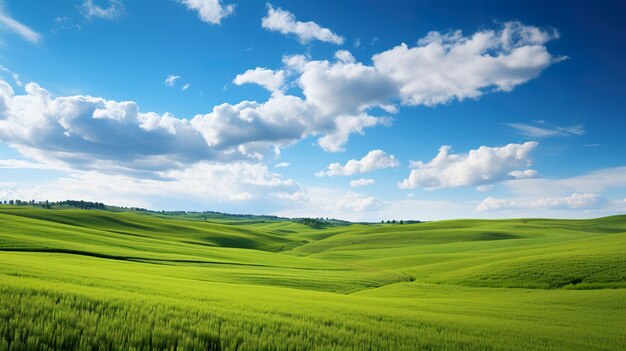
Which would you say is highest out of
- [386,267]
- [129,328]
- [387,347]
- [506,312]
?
[129,328]

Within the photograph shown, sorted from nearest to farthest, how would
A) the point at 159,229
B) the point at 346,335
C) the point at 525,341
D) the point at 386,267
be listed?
the point at 346,335 < the point at 525,341 < the point at 386,267 < the point at 159,229

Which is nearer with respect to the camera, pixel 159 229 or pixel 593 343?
pixel 593 343

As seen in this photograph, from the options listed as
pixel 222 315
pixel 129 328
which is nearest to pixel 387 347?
pixel 222 315

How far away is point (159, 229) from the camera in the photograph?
104438 millimetres

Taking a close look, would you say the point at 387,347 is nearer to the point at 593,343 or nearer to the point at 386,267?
the point at 593,343

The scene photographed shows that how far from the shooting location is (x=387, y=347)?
8.78 metres

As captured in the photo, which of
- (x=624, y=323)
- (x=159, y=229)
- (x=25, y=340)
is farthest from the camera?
(x=159, y=229)

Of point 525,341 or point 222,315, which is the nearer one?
→ point 222,315

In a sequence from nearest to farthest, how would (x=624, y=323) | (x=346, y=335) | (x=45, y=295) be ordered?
1. (x=45, y=295)
2. (x=346, y=335)
3. (x=624, y=323)

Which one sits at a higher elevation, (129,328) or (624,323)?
(129,328)

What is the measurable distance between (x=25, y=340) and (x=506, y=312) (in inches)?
766

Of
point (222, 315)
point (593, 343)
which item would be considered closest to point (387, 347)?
point (222, 315)

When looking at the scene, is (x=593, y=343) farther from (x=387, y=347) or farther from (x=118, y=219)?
(x=118, y=219)

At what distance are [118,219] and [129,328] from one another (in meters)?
114
